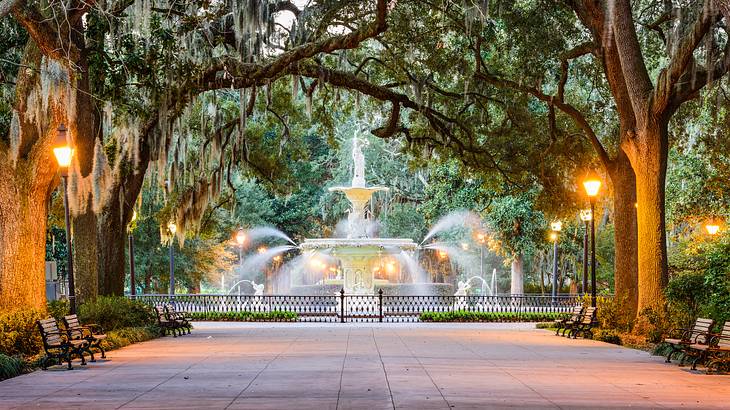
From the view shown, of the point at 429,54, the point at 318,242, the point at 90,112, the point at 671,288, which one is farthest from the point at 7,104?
the point at 318,242

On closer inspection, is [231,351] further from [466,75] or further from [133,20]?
[466,75]

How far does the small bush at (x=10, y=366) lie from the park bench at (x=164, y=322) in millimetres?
9385

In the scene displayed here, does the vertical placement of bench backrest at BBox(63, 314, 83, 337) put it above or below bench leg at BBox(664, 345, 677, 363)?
above

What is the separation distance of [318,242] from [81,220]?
18.4 metres

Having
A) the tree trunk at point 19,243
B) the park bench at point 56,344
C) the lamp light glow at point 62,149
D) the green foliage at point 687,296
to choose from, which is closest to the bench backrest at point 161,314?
the tree trunk at point 19,243

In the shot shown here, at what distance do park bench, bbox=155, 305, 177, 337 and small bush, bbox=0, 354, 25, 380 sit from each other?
9.39 meters

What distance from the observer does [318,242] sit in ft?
126

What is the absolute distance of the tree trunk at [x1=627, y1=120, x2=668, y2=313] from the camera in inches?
803

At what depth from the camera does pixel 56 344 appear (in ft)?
51.0

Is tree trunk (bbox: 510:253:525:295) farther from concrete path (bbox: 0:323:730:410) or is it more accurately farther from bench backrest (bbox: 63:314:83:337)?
bench backrest (bbox: 63:314:83:337)

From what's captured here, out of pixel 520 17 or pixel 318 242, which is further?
pixel 318 242

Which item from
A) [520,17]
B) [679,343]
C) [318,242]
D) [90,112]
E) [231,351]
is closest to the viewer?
[679,343]

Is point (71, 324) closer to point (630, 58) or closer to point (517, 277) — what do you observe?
point (630, 58)

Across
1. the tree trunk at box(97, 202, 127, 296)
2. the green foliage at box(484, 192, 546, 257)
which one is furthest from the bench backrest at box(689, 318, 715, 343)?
the green foliage at box(484, 192, 546, 257)
